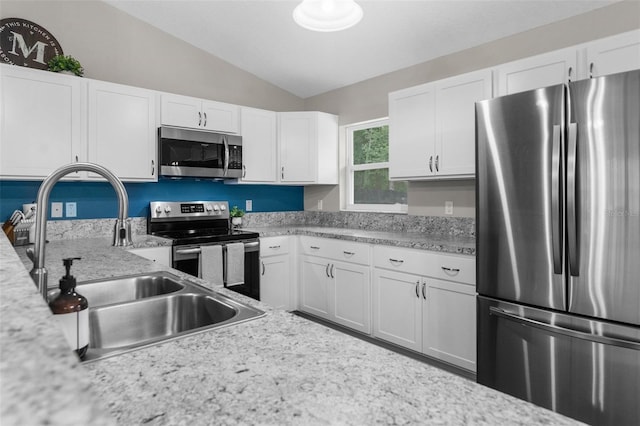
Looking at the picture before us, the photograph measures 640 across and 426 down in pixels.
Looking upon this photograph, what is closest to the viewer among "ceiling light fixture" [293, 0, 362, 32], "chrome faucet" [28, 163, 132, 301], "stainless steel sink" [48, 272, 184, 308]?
"chrome faucet" [28, 163, 132, 301]

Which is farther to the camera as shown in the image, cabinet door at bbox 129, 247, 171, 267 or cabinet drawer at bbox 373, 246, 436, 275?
cabinet door at bbox 129, 247, 171, 267

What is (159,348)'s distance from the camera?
827mm

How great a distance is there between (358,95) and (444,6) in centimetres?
151

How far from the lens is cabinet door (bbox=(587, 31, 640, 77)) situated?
2129 millimetres

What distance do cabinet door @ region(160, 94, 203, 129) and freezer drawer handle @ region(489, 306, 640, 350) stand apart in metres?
2.89

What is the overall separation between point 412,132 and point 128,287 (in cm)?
244

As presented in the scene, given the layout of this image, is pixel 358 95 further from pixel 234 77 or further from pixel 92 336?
pixel 92 336

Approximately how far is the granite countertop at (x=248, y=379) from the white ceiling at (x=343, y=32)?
2754 millimetres

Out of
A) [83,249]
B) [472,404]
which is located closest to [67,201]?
[83,249]

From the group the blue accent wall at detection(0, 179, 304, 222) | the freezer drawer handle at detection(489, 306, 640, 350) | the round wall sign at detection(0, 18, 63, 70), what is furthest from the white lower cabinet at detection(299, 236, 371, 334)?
the round wall sign at detection(0, 18, 63, 70)

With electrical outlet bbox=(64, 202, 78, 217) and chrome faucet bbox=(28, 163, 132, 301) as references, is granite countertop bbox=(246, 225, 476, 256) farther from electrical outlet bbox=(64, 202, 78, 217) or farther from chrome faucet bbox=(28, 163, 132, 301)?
chrome faucet bbox=(28, 163, 132, 301)

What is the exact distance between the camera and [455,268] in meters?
2.59

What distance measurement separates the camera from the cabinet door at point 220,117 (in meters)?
3.61

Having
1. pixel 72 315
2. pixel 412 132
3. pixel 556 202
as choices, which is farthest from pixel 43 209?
pixel 412 132
